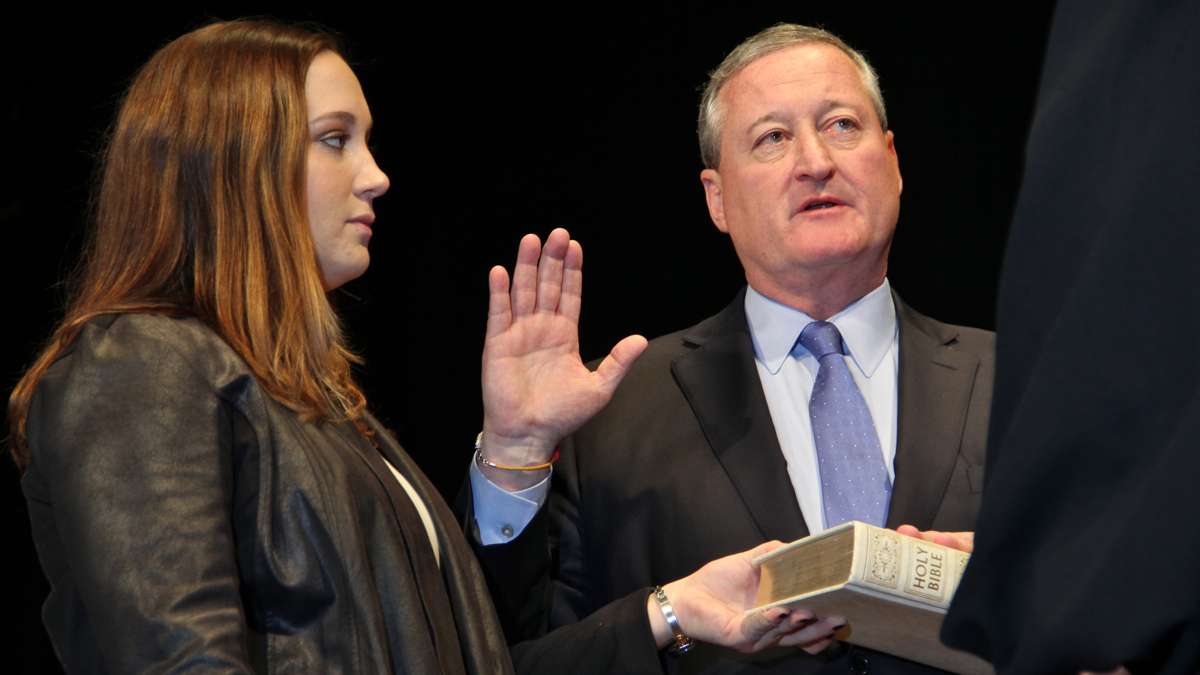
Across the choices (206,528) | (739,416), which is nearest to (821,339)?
(739,416)

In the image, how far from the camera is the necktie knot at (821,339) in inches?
93.0

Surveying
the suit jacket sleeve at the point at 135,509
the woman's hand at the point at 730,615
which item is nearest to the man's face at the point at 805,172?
the woman's hand at the point at 730,615

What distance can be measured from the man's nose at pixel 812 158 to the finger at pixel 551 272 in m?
0.47

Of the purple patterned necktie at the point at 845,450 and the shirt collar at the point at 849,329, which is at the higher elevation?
the shirt collar at the point at 849,329

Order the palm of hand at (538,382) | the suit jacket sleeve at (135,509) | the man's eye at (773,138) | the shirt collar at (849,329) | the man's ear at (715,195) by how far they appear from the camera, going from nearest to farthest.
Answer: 1. the suit jacket sleeve at (135,509)
2. the palm of hand at (538,382)
3. the shirt collar at (849,329)
4. the man's eye at (773,138)
5. the man's ear at (715,195)

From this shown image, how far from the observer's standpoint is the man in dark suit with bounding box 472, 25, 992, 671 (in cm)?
219

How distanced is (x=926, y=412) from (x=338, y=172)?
975 millimetres

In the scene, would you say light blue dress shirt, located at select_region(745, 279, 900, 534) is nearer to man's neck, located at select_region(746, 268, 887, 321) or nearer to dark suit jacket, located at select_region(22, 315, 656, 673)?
man's neck, located at select_region(746, 268, 887, 321)

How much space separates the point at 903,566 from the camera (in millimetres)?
1591

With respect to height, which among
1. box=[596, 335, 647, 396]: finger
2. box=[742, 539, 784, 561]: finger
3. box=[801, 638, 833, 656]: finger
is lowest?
box=[801, 638, 833, 656]: finger

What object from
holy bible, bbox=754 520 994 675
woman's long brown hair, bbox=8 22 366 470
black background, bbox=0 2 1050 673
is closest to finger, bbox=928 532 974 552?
holy bible, bbox=754 520 994 675

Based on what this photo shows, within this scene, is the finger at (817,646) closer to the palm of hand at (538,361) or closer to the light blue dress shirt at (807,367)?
the light blue dress shirt at (807,367)

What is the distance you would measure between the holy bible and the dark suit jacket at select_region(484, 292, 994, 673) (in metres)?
0.27

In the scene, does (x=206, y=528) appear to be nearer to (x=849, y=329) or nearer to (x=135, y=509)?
(x=135, y=509)
